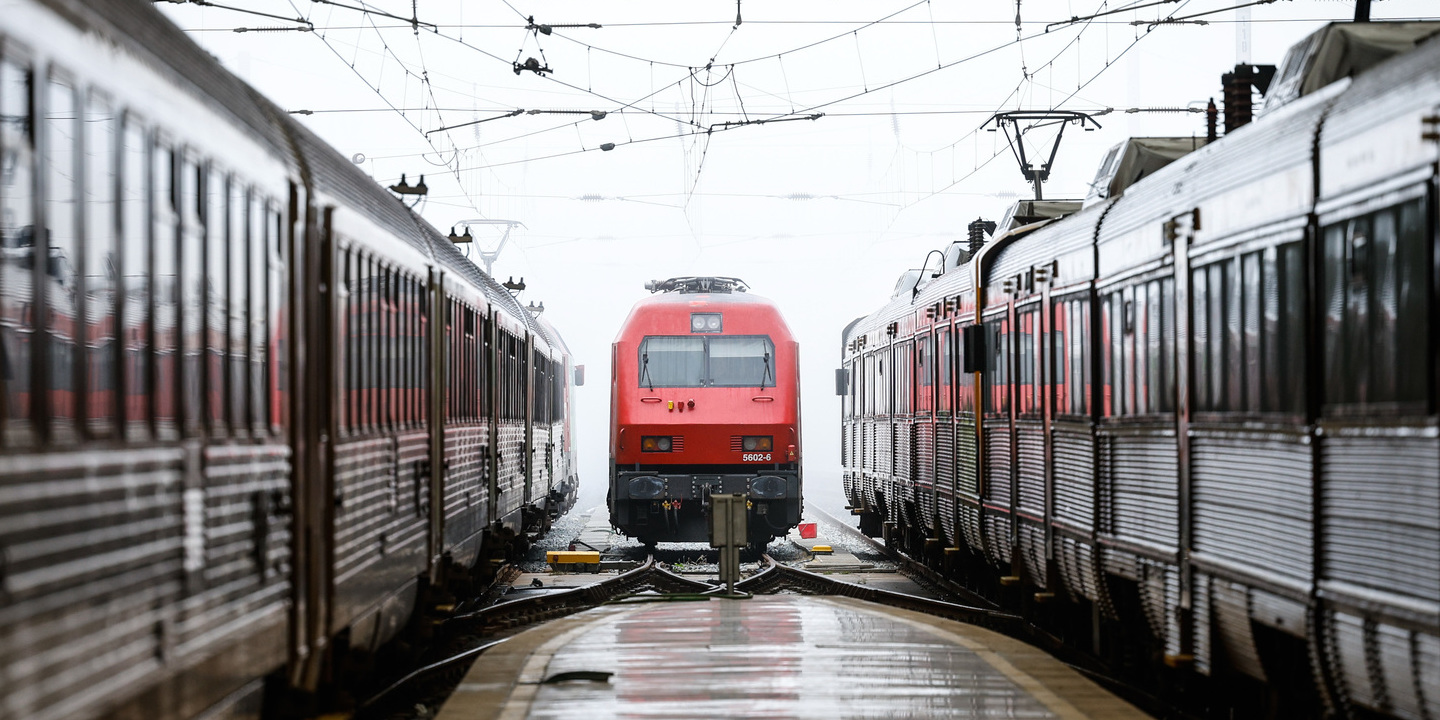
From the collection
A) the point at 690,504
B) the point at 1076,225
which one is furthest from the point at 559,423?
the point at 1076,225

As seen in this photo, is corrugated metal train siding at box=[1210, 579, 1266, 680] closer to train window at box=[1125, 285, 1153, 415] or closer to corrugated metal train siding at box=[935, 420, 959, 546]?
train window at box=[1125, 285, 1153, 415]

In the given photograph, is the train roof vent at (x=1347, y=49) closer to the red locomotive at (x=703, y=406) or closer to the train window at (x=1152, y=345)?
the train window at (x=1152, y=345)

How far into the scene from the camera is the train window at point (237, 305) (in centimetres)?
542

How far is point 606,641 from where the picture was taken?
9062 millimetres

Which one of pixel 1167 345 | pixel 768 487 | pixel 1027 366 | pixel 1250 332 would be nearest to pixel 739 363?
pixel 768 487

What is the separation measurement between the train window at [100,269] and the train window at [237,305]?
1.15 meters

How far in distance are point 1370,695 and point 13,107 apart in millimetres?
4853

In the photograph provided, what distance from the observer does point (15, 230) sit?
11.5 ft

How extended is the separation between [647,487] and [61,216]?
1396cm

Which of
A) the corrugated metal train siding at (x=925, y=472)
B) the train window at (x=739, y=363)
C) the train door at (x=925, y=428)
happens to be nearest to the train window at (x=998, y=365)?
the train door at (x=925, y=428)

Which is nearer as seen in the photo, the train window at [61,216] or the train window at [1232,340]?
the train window at [61,216]

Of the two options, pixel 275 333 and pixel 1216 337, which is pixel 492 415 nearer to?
pixel 275 333

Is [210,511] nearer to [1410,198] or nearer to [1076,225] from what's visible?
[1410,198]

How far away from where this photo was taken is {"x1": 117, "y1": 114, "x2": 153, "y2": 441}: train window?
4.27m
